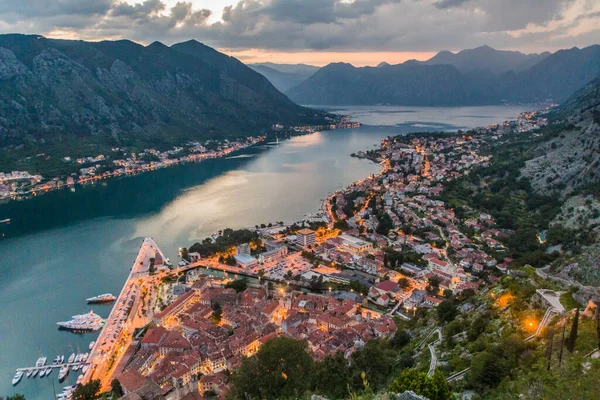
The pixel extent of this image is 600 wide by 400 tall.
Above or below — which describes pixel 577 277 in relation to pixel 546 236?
above

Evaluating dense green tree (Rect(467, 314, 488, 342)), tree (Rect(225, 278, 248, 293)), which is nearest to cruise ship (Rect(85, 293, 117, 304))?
tree (Rect(225, 278, 248, 293))

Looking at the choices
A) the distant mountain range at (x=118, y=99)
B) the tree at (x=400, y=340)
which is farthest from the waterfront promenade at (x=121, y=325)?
the distant mountain range at (x=118, y=99)

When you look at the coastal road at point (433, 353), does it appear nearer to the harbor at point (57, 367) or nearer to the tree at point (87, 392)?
the tree at point (87, 392)

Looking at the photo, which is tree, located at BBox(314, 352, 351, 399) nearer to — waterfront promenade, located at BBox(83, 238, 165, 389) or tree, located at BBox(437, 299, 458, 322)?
tree, located at BBox(437, 299, 458, 322)

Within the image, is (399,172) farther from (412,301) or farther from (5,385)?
(5,385)

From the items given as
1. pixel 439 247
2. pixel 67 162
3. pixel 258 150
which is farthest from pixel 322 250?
pixel 258 150

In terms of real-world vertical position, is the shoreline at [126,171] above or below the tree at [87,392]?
above
